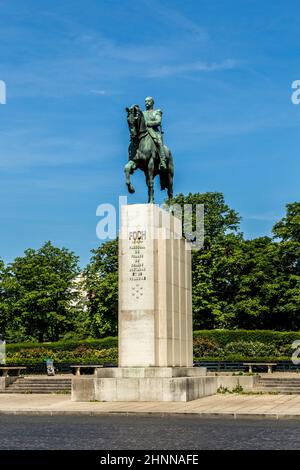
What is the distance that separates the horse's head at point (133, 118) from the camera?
2967 cm

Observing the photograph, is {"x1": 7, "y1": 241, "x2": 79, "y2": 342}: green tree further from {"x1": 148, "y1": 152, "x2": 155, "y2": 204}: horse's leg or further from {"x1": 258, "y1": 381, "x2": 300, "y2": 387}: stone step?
{"x1": 148, "y1": 152, "x2": 155, "y2": 204}: horse's leg

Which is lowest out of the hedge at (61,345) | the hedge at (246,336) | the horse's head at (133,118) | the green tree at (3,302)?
the hedge at (61,345)

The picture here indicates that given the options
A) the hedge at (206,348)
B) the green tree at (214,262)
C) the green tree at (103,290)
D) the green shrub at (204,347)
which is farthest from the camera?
the green tree at (103,290)

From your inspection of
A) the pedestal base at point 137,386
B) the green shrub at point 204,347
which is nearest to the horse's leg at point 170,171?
the pedestal base at point 137,386

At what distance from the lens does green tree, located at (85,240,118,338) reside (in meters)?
71.0

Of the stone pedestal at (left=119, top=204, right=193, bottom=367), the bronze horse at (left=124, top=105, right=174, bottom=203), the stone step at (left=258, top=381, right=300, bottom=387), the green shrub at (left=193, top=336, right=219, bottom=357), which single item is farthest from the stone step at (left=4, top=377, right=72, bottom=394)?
the green shrub at (left=193, top=336, right=219, bottom=357)

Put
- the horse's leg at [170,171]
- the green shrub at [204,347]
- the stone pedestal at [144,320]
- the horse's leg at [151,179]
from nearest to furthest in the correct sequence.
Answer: the stone pedestal at [144,320], the horse's leg at [151,179], the horse's leg at [170,171], the green shrub at [204,347]

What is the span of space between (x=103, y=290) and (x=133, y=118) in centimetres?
4378

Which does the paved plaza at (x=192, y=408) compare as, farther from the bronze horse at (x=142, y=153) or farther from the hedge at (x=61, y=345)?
the hedge at (x=61, y=345)

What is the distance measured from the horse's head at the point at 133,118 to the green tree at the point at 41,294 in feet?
154

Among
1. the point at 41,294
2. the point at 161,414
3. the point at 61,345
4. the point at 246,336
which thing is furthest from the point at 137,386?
the point at 41,294

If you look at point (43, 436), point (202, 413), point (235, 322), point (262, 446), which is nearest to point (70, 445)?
point (43, 436)

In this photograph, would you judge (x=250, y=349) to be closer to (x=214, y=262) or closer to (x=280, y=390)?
(x=214, y=262)
